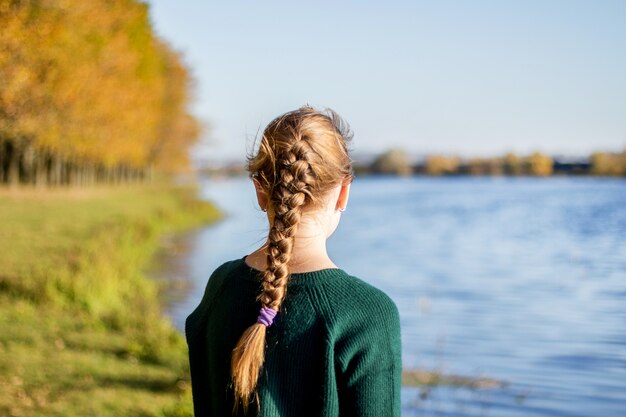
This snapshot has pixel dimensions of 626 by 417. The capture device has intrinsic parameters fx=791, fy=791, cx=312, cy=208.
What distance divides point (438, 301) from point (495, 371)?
4948 millimetres

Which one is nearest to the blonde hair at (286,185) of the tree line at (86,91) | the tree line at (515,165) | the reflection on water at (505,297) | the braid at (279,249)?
the braid at (279,249)

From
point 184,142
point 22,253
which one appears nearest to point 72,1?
point 22,253

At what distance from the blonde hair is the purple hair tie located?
0.03 feet

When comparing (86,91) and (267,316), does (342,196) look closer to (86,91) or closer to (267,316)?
(267,316)

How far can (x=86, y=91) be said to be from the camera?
24.8m

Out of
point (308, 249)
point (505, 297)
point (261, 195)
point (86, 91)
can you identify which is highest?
point (86, 91)

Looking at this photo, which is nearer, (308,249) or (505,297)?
(308,249)

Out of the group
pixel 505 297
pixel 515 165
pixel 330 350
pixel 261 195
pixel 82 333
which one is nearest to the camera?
pixel 330 350

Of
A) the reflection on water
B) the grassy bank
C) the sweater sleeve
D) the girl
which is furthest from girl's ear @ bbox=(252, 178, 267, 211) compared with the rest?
the grassy bank

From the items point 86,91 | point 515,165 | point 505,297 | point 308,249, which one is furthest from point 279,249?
point 515,165

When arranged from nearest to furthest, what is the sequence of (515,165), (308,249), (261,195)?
(308,249) < (261,195) < (515,165)

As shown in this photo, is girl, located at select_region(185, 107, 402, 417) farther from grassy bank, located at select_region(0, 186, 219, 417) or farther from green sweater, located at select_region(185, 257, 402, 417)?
grassy bank, located at select_region(0, 186, 219, 417)

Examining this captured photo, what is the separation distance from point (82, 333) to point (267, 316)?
6.75 m

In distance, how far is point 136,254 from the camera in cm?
1714
